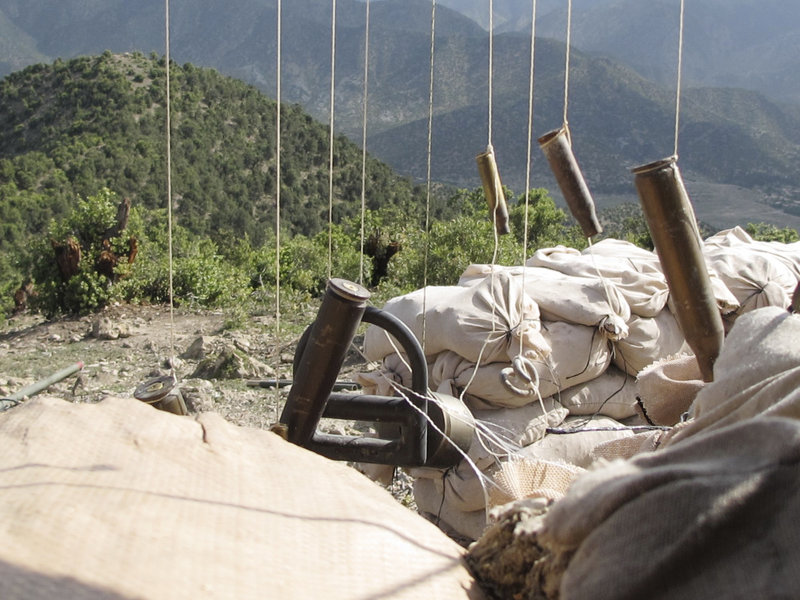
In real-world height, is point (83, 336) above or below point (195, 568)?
below

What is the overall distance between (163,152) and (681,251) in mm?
40462

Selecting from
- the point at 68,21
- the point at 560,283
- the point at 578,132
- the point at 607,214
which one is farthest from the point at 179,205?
the point at 68,21

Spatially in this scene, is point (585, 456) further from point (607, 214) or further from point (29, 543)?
point (607, 214)

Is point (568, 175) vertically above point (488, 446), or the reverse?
point (568, 175)

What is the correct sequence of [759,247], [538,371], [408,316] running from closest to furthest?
[538,371]
[408,316]
[759,247]

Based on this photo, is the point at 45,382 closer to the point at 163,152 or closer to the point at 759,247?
the point at 759,247

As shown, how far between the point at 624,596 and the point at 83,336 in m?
8.26

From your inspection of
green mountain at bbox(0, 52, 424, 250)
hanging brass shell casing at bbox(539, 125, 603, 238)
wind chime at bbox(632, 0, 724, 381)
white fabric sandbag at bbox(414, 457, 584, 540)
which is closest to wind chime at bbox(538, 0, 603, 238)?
hanging brass shell casing at bbox(539, 125, 603, 238)

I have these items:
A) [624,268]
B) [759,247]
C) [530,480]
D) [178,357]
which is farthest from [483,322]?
[178,357]

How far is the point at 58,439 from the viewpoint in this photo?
40.1 inches

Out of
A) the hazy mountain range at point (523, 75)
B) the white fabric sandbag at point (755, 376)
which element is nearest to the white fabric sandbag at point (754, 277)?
the white fabric sandbag at point (755, 376)

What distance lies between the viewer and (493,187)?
2.63 m

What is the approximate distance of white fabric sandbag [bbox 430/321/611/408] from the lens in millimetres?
2656

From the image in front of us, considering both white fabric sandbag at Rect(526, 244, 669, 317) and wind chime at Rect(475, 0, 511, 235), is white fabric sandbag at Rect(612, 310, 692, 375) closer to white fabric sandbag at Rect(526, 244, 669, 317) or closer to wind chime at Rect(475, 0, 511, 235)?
white fabric sandbag at Rect(526, 244, 669, 317)
